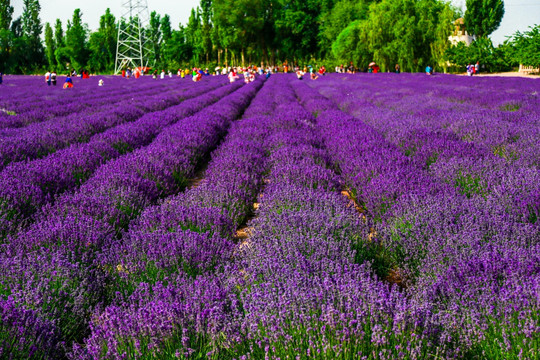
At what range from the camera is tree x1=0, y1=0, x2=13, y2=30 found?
6284 cm

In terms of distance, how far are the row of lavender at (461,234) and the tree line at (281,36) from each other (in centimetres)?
3118

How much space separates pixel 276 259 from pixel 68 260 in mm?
1157

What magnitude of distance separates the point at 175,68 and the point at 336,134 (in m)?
55.8

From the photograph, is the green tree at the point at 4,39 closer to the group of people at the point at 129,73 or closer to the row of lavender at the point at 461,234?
the group of people at the point at 129,73

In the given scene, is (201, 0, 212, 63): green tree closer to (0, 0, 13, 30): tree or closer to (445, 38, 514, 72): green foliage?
(0, 0, 13, 30): tree

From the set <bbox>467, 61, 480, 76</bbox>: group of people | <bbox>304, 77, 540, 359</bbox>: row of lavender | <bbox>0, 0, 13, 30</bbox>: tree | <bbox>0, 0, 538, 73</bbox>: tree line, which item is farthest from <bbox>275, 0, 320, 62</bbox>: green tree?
<bbox>304, 77, 540, 359</bbox>: row of lavender

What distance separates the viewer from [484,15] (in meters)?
43.9

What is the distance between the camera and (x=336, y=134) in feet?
22.3

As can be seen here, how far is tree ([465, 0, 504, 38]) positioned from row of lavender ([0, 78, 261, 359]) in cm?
4740

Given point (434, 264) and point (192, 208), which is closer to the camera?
point (434, 264)

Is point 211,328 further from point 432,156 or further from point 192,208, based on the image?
point 432,156

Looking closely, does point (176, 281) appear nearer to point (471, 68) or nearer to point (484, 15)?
point (471, 68)

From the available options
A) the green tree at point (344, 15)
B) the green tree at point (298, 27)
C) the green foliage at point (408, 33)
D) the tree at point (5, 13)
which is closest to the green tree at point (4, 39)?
the tree at point (5, 13)

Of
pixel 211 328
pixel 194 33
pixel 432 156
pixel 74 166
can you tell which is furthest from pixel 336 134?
pixel 194 33
